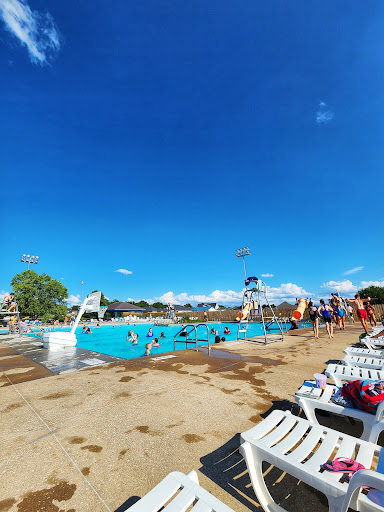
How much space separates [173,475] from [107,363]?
5377mm

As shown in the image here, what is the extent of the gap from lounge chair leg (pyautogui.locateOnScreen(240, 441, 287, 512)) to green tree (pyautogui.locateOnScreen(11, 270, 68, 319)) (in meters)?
43.7

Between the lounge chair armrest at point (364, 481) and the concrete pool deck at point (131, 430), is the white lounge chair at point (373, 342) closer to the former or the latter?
the concrete pool deck at point (131, 430)

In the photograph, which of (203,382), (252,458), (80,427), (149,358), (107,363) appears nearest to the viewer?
(252,458)

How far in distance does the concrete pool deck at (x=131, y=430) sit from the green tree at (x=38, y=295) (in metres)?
37.5

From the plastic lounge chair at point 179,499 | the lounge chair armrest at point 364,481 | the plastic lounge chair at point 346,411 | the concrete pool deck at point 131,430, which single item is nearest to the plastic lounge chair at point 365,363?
the concrete pool deck at point 131,430

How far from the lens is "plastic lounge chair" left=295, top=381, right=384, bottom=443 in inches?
94.9

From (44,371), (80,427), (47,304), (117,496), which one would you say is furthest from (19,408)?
(47,304)

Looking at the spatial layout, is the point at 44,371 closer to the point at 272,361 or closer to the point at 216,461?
the point at 216,461

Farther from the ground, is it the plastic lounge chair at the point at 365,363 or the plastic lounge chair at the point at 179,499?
the plastic lounge chair at the point at 365,363

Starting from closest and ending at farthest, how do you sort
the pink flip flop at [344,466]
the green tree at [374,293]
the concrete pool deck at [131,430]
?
the pink flip flop at [344,466]
the concrete pool deck at [131,430]
the green tree at [374,293]

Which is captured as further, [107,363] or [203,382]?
[107,363]

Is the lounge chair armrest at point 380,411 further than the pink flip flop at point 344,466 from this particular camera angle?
Yes

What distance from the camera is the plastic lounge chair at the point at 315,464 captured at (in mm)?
1478

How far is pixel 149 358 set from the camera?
6.98 meters
